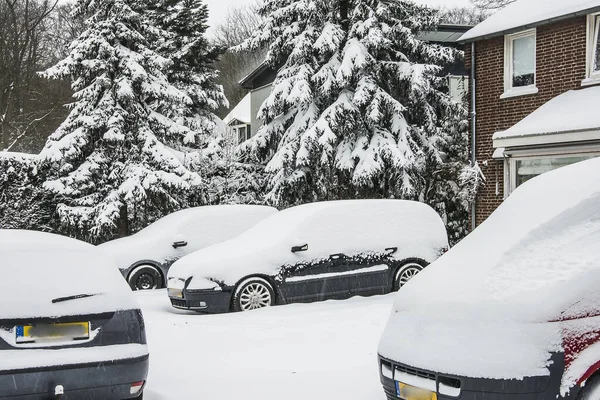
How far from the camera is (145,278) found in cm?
1296

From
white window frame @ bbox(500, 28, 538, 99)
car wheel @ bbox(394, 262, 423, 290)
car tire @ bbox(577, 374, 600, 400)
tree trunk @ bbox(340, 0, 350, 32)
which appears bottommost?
car wheel @ bbox(394, 262, 423, 290)

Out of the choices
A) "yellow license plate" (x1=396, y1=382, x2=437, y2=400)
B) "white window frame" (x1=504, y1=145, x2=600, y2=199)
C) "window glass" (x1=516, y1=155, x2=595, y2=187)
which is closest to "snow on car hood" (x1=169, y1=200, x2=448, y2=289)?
"white window frame" (x1=504, y1=145, x2=600, y2=199)

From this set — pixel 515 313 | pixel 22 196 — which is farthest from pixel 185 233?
pixel 515 313

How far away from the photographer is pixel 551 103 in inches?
603

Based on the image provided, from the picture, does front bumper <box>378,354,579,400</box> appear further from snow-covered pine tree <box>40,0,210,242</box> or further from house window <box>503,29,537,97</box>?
snow-covered pine tree <box>40,0,210,242</box>

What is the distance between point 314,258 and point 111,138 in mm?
10626

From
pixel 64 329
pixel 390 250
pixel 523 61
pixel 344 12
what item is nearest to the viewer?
pixel 64 329

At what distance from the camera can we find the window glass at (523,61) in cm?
1625

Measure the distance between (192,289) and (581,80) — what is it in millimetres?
10282

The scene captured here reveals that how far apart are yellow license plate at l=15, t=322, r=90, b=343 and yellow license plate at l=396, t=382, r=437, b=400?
87.8 inches

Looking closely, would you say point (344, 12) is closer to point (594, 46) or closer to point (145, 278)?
point (594, 46)

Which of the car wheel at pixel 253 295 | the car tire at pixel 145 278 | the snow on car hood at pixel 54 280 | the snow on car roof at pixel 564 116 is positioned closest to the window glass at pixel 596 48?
the snow on car roof at pixel 564 116

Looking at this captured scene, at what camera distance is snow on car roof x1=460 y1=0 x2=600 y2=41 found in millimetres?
14812

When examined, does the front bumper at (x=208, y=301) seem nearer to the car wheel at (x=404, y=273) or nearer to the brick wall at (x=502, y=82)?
the car wheel at (x=404, y=273)
